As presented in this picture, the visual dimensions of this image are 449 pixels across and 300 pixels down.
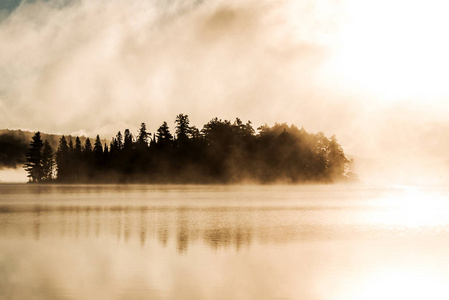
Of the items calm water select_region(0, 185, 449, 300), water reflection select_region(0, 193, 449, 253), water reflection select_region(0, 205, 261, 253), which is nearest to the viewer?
calm water select_region(0, 185, 449, 300)

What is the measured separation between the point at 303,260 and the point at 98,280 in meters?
Answer: 10.1

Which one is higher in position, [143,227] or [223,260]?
[143,227]

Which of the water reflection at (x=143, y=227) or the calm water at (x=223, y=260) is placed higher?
the water reflection at (x=143, y=227)

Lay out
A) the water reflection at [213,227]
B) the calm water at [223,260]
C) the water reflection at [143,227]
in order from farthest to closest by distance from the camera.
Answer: the water reflection at [213,227], the water reflection at [143,227], the calm water at [223,260]

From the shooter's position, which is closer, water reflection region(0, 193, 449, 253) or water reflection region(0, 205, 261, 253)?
water reflection region(0, 205, 261, 253)

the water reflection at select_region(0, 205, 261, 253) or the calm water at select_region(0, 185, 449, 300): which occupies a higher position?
the water reflection at select_region(0, 205, 261, 253)

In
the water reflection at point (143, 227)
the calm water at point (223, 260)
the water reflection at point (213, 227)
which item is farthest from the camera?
the water reflection at point (213, 227)

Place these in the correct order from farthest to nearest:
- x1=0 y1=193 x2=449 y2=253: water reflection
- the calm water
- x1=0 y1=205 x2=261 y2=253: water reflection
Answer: x1=0 y1=193 x2=449 y2=253: water reflection, x1=0 y1=205 x2=261 y2=253: water reflection, the calm water

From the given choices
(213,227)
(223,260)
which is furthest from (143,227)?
(223,260)

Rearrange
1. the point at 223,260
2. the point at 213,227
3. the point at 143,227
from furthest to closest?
1. the point at 213,227
2. the point at 143,227
3. the point at 223,260

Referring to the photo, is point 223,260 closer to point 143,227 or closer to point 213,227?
point 213,227

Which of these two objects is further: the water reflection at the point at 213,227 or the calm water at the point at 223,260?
the water reflection at the point at 213,227

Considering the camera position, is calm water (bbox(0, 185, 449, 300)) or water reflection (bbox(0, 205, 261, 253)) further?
water reflection (bbox(0, 205, 261, 253))

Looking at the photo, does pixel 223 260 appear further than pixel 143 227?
No
